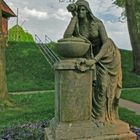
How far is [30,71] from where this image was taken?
26000 millimetres

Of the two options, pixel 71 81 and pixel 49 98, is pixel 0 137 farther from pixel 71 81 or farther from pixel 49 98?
pixel 49 98

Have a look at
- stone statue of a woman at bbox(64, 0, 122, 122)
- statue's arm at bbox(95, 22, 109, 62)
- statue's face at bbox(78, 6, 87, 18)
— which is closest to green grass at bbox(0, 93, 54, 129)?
stone statue of a woman at bbox(64, 0, 122, 122)

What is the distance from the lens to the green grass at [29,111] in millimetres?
10948

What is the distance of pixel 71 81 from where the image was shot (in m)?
6.49

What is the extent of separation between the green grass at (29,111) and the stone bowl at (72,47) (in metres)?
3.85

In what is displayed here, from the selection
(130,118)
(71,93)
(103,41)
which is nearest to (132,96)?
(130,118)

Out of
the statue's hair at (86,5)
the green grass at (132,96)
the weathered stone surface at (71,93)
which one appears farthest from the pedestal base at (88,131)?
the green grass at (132,96)

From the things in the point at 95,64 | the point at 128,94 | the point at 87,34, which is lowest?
the point at 128,94

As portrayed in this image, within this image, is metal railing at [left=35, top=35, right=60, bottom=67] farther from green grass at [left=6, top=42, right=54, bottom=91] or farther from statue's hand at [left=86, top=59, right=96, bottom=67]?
statue's hand at [left=86, top=59, right=96, bottom=67]

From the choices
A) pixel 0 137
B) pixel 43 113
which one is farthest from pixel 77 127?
pixel 43 113

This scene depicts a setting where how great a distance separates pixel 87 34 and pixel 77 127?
62.9 inches

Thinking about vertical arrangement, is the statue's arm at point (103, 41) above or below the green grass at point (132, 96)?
above

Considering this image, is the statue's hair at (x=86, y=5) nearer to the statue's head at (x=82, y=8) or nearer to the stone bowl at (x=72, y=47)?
the statue's head at (x=82, y=8)

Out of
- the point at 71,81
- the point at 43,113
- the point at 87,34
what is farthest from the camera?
the point at 43,113
